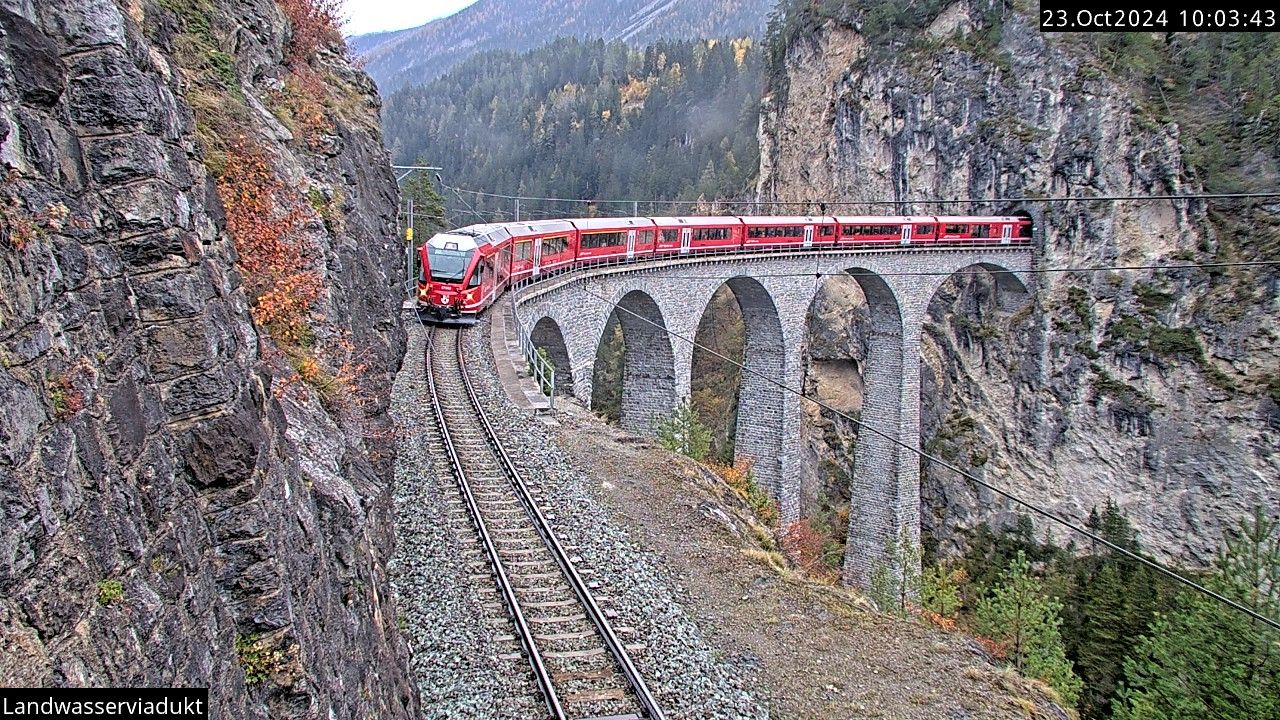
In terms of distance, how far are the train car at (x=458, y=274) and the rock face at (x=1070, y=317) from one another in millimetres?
28346

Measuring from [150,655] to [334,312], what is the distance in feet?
24.8

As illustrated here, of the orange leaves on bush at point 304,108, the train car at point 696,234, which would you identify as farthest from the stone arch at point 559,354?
the orange leaves on bush at point 304,108

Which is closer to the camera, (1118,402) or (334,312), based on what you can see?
(334,312)

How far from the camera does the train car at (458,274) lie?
2109 centimetres

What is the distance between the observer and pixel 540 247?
2477 cm

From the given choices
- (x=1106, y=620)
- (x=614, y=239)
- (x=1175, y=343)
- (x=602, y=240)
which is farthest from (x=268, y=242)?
(x=1175, y=343)

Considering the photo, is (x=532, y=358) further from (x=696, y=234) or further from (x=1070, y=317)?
(x=1070, y=317)

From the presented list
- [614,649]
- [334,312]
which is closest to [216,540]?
[614,649]

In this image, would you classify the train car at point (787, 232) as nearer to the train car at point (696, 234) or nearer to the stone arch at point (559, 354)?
the train car at point (696, 234)

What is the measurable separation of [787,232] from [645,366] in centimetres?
855

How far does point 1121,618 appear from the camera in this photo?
96.4ft

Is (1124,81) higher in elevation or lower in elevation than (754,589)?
higher

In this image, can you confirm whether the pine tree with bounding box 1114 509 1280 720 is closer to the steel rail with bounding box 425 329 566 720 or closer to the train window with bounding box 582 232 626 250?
the steel rail with bounding box 425 329 566 720

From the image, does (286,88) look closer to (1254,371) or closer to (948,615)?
(948,615)
